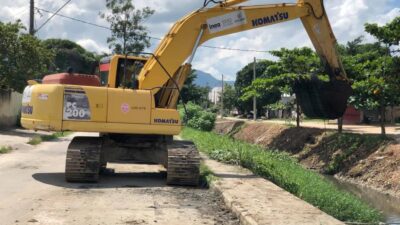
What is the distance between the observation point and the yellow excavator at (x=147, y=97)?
12305mm

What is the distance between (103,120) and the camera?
12359mm

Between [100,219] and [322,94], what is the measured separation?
9074 millimetres

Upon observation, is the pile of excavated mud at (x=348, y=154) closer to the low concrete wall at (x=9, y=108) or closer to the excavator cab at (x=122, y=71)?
the excavator cab at (x=122, y=71)

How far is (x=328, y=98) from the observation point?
15.9 meters

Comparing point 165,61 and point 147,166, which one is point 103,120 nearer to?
point 165,61

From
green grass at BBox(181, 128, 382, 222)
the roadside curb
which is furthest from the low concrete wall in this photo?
the roadside curb

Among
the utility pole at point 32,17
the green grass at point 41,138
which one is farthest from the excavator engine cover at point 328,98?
the utility pole at point 32,17

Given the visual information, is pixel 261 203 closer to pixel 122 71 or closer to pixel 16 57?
pixel 122 71

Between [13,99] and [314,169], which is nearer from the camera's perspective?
[314,169]

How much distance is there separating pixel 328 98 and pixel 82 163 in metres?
7.28

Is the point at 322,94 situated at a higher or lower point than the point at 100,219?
higher

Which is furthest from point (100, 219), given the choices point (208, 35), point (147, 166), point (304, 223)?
point (147, 166)

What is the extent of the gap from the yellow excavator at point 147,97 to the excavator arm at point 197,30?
24 millimetres

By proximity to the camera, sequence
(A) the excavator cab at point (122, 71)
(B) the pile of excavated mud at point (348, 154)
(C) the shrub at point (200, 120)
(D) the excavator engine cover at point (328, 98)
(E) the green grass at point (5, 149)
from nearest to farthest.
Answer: (A) the excavator cab at point (122, 71)
(D) the excavator engine cover at point (328, 98)
(B) the pile of excavated mud at point (348, 154)
(E) the green grass at point (5, 149)
(C) the shrub at point (200, 120)
